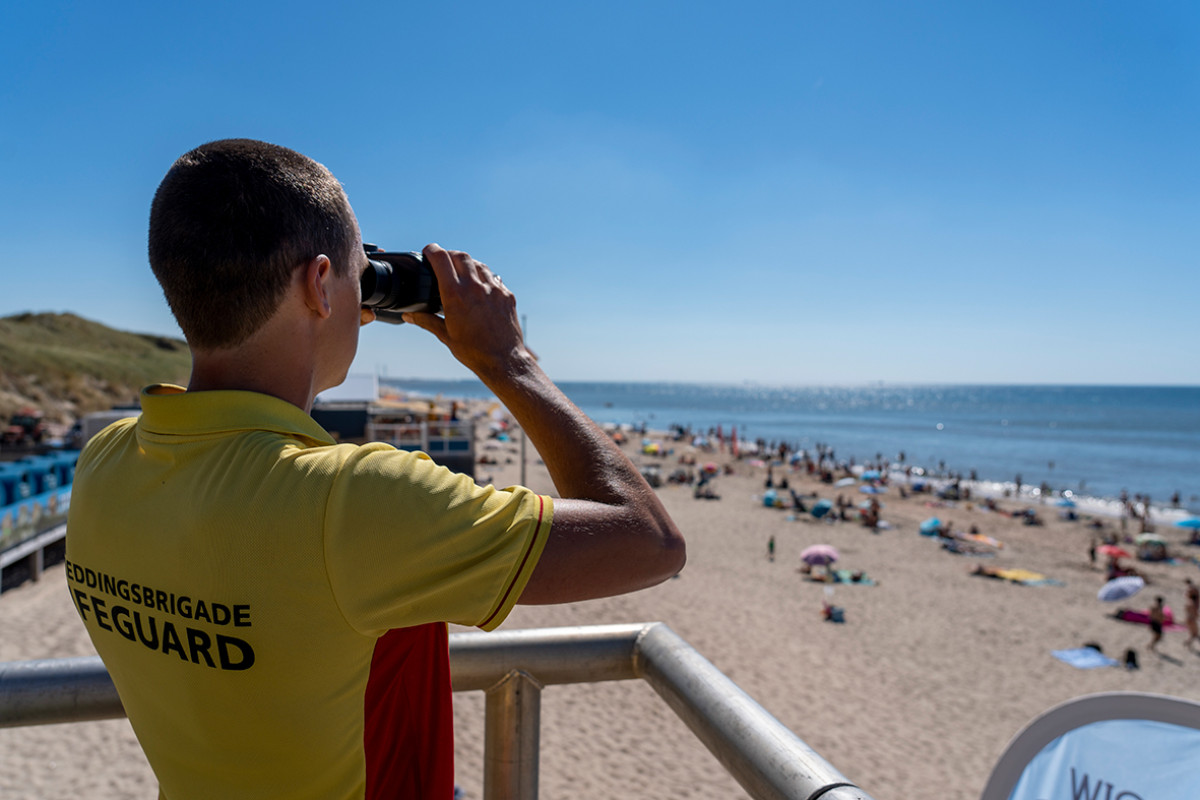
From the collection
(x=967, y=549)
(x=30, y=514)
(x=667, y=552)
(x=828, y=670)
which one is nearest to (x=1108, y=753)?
(x=667, y=552)

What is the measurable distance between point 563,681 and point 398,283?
891 mm

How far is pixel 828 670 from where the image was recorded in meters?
11.3

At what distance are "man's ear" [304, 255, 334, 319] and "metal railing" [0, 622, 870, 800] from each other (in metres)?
0.83

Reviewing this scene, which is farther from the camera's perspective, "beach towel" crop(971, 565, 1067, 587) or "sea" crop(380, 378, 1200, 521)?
"sea" crop(380, 378, 1200, 521)

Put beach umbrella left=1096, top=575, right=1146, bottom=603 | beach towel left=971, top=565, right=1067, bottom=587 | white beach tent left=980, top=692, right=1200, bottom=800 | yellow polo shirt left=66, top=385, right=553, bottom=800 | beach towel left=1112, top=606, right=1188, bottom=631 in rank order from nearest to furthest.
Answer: yellow polo shirt left=66, top=385, right=553, bottom=800, white beach tent left=980, top=692, right=1200, bottom=800, beach towel left=1112, top=606, right=1188, bottom=631, beach umbrella left=1096, top=575, right=1146, bottom=603, beach towel left=971, top=565, right=1067, bottom=587

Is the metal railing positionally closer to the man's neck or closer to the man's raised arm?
the man's raised arm

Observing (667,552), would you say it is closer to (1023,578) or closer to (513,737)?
(513,737)

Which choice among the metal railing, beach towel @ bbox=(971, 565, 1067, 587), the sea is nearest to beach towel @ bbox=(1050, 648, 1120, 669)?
beach towel @ bbox=(971, 565, 1067, 587)

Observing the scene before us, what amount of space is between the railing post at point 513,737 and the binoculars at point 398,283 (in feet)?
2.57

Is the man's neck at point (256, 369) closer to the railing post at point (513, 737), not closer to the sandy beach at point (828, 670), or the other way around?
the railing post at point (513, 737)

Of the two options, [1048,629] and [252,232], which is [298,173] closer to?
[252,232]

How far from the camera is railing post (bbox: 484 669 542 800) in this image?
1.41m

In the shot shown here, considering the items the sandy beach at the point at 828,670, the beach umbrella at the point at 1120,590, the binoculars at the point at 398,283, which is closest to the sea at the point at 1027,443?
the sandy beach at the point at 828,670

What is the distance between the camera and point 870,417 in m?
96.9
